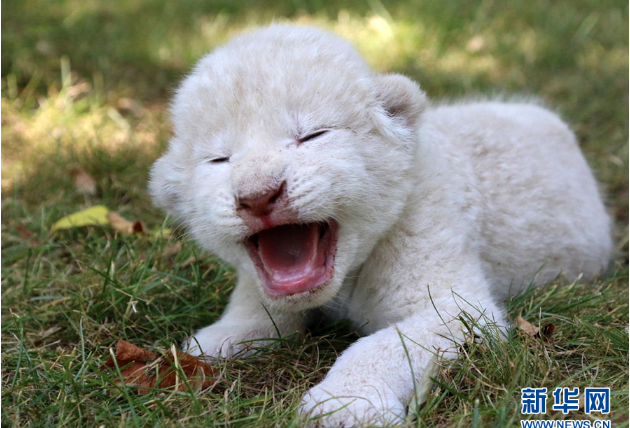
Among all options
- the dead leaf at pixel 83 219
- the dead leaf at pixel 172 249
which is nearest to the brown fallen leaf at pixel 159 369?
the dead leaf at pixel 172 249

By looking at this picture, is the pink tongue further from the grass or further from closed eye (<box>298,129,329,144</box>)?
the grass

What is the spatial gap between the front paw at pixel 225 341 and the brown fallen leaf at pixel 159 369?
125mm

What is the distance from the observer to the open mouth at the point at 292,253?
2955 millimetres

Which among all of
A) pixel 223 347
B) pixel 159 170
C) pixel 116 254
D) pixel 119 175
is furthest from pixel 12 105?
pixel 223 347

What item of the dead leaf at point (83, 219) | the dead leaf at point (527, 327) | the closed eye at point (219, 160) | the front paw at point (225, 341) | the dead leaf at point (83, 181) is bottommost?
the dead leaf at point (83, 181)

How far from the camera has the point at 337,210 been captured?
114 inches

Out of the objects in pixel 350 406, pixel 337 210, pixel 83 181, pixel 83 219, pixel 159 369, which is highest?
pixel 337 210

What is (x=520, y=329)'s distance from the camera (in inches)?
122

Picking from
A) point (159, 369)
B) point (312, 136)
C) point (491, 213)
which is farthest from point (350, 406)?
point (491, 213)

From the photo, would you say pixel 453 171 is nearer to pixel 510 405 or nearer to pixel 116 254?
pixel 510 405

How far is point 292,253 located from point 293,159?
0.45 metres

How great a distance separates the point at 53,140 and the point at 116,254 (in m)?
1.81

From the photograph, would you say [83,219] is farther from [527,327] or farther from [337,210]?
[527,327]

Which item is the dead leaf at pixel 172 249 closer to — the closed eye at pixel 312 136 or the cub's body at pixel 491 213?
the cub's body at pixel 491 213
